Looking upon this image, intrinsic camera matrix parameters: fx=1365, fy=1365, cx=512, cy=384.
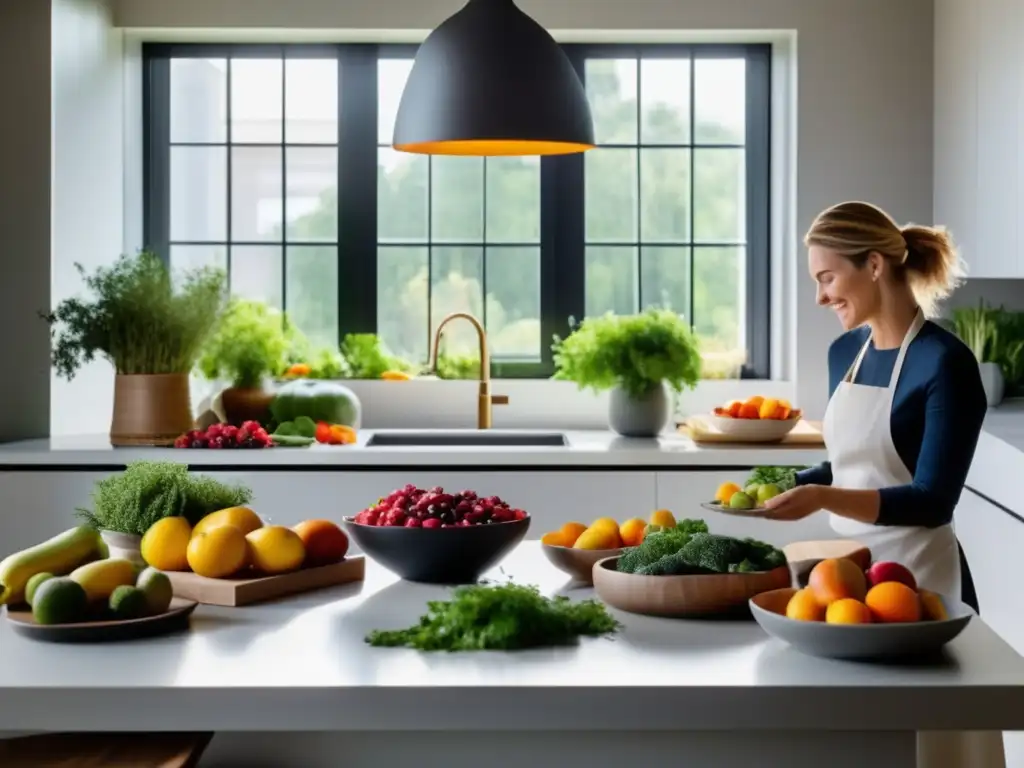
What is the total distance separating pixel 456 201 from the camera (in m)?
5.02

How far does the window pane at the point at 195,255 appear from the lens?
5.04 metres

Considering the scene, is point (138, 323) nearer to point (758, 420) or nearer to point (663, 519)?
point (758, 420)

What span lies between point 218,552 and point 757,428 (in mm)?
2307

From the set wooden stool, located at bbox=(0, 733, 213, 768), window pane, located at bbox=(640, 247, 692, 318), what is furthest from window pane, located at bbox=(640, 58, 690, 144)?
wooden stool, located at bbox=(0, 733, 213, 768)

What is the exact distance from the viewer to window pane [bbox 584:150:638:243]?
16.4 feet

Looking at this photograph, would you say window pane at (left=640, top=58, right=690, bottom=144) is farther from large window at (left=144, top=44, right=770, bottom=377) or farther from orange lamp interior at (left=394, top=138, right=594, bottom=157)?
orange lamp interior at (left=394, top=138, right=594, bottom=157)

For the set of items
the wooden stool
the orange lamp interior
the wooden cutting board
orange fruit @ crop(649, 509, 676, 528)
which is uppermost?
the orange lamp interior

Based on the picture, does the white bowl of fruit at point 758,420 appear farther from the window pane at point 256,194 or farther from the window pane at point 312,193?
the window pane at point 256,194

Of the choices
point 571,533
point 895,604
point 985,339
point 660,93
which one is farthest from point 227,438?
point 895,604

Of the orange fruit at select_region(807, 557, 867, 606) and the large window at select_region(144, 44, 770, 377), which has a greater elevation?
the large window at select_region(144, 44, 770, 377)

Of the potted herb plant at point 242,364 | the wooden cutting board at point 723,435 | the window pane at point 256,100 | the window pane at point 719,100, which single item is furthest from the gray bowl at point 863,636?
the window pane at point 256,100

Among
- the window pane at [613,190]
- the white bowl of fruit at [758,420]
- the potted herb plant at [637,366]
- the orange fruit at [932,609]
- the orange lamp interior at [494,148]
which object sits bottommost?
the orange fruit at [932,609]

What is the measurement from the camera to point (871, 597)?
187 centimetres

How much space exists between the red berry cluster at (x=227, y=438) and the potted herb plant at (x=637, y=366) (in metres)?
1.03
